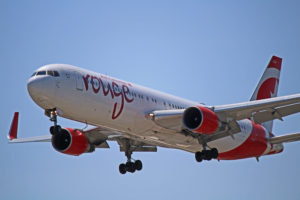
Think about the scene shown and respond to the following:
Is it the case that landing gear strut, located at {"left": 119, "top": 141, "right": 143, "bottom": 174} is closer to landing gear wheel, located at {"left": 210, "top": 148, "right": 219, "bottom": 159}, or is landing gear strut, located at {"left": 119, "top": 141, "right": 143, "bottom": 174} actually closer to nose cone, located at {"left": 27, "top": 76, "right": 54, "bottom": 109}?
landing gear wheel, located at {"left": 210, "top": 148, "right": 219, "bottom": 159}

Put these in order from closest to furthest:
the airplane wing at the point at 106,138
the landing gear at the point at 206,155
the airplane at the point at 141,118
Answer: the airplane at the point at 141,118
the landing gear at the point at 206,155
the airplane wing at the point at 106,138

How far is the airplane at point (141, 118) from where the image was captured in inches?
1247

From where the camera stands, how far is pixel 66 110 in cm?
3181

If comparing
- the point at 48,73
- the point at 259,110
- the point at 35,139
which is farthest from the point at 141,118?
the point at 35,139

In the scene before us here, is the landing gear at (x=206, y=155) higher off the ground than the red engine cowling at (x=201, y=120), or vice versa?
the red engine cowling at (x=201, y=120)

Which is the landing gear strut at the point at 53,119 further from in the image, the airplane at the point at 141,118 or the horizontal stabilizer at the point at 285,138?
the horizontal stabilizer at the point at 285,138

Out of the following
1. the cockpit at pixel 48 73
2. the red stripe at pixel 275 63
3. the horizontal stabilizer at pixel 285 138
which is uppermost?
the red stripe at pixel 275 63

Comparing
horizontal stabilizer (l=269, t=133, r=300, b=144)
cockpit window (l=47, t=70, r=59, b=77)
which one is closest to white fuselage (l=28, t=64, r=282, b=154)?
cockpit window (l=47, t=70, r=59, b=77)

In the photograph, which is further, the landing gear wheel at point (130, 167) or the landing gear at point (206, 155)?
the landing gear wheel at point (130, 167)

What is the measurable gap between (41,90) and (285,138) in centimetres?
1834

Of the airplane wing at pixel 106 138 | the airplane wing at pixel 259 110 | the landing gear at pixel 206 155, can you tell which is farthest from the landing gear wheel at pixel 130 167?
the airplane wing at pixel 259 110

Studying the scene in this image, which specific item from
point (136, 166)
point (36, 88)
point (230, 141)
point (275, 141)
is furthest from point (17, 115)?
point (275, 141)

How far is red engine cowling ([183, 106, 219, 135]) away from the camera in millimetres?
33844

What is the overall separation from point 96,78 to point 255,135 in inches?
585
